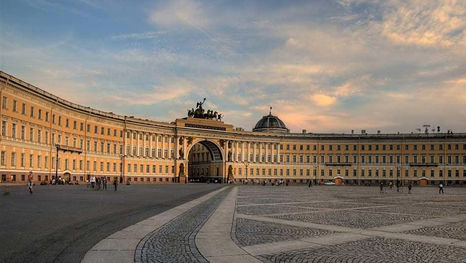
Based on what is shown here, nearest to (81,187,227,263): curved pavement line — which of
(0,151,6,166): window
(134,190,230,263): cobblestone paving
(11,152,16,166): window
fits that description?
(134,190,230,263): cobblestone paving

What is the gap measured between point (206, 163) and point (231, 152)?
12.8m

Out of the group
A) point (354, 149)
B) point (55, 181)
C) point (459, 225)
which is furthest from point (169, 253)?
point (354, 149)

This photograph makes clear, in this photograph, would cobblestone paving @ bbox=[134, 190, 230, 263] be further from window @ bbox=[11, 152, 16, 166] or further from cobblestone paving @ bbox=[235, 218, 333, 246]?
window @ bbox=[11, 152, 16, 166]

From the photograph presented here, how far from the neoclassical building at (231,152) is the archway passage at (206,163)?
0.29 meters

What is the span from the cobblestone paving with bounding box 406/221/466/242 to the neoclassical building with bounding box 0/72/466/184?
66.9 meters

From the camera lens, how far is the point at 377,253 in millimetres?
11461

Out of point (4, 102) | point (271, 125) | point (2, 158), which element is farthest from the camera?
point (271, 125)

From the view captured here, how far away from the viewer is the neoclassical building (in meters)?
86.6

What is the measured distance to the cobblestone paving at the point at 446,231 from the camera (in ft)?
49.7

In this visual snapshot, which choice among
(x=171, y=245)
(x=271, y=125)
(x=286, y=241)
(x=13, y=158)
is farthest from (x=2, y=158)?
(x=271, y=125)

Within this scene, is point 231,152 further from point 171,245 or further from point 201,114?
point 171,245

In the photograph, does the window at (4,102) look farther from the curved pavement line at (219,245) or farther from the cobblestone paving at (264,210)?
the curved pavement line at (219,245)

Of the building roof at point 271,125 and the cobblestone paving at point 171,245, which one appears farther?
the building roof at point 271,125

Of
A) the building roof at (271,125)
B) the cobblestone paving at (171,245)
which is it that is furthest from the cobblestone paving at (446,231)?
the building roof at (271,125)
